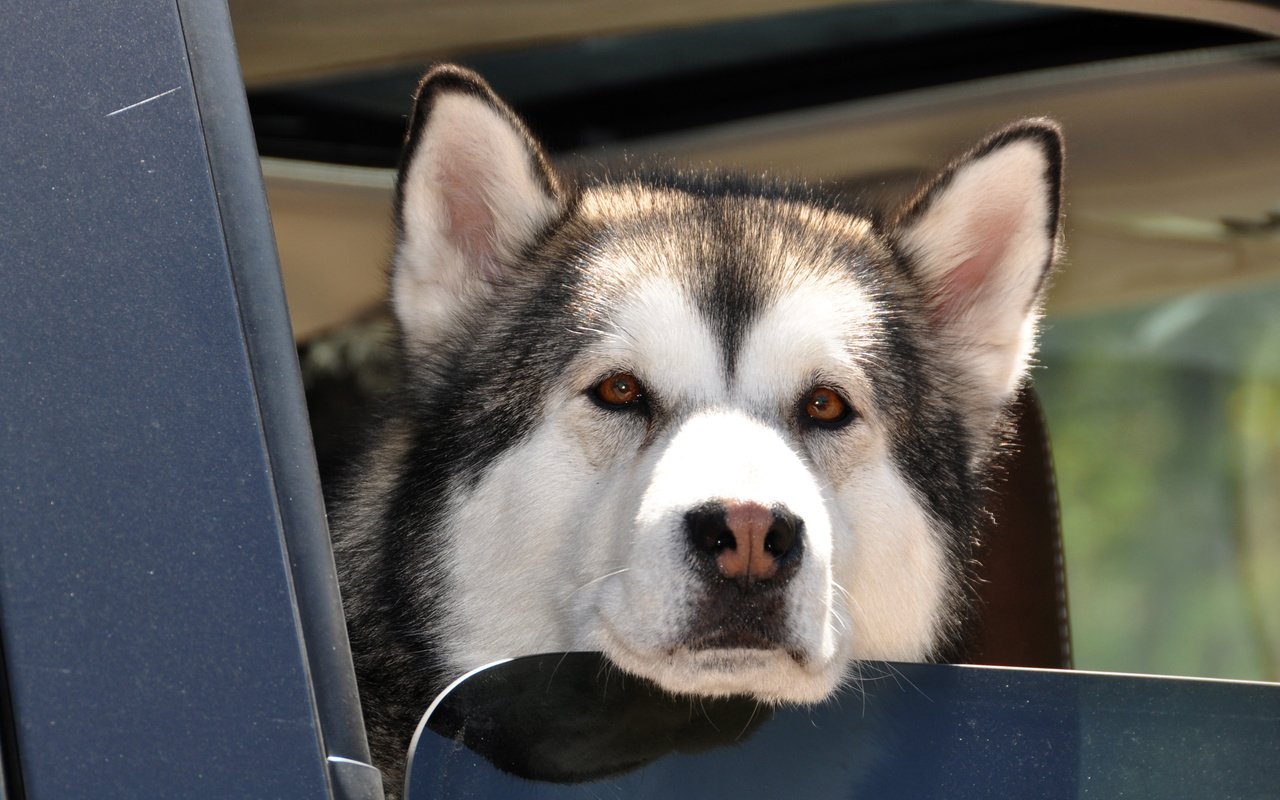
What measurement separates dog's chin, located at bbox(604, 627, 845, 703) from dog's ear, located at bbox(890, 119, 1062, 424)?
1.03 meters

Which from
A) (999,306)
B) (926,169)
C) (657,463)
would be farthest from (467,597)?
(926,169)

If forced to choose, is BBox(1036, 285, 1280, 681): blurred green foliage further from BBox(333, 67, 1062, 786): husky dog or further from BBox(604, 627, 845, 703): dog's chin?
BBox(604, 627, 845, 703): dog's chin

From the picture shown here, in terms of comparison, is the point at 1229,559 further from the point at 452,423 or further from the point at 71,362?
the point at 71,362

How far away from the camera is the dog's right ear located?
2287mm

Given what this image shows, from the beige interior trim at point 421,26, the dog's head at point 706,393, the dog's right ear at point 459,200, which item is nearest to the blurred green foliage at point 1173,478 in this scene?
the beige interior trim at point 421,26

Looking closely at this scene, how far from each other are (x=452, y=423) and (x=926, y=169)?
2.08 m

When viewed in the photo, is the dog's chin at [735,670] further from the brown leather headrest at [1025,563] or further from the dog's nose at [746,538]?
the brown leather headrest at [1025,563]

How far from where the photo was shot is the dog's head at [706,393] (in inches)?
72.1

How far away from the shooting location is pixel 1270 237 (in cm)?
386

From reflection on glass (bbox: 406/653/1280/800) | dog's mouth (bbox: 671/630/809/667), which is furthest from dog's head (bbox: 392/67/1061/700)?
reflection on glass (bbox: 406/653/1280/800)

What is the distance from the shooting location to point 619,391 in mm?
2205

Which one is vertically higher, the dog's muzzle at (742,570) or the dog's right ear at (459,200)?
the dog's right ear at (459,200)

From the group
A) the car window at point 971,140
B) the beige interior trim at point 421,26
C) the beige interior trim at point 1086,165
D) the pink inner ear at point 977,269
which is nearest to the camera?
the pink inner ear at point 977,269

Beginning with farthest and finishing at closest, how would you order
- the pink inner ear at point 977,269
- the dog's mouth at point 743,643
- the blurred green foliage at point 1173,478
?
1. the blurred green foliage at point 1173,478
2. the pink inner ear at point 977,269
3. the dog's mouth at point 743,643
